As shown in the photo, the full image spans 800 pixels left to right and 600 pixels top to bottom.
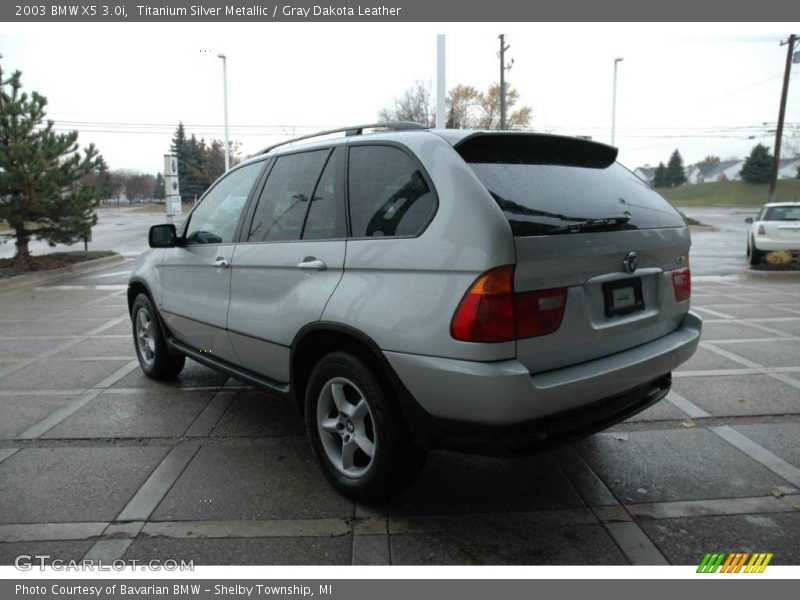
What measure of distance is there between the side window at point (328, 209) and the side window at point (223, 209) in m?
0.82

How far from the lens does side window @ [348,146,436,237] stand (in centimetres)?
271

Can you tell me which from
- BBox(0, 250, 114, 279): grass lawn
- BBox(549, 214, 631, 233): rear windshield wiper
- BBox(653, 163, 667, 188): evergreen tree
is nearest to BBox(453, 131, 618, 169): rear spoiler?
BBox(549, 214, 631, 233): rear windshield wiper

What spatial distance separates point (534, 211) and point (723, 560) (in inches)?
68.2

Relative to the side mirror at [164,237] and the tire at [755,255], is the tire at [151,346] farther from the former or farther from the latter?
the tire at [755,255]

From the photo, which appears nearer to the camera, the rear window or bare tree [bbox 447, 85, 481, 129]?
the rear window

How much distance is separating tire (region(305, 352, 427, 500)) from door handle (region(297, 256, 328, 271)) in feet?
1.54

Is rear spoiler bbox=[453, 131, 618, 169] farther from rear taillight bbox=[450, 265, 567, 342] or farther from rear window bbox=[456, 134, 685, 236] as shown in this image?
rear taillight bbox=[450, 265, 567, 342]

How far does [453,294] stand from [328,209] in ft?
3.51

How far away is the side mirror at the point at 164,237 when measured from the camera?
445 centimetres

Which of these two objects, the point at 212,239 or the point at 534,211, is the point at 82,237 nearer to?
the point at 212,239

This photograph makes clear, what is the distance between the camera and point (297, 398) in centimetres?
336

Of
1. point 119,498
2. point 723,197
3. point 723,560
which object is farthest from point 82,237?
point 723,197

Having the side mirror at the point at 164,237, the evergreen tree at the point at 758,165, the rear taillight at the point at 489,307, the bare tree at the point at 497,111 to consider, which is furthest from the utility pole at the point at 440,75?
the evergreen tree at the point at 758,165
